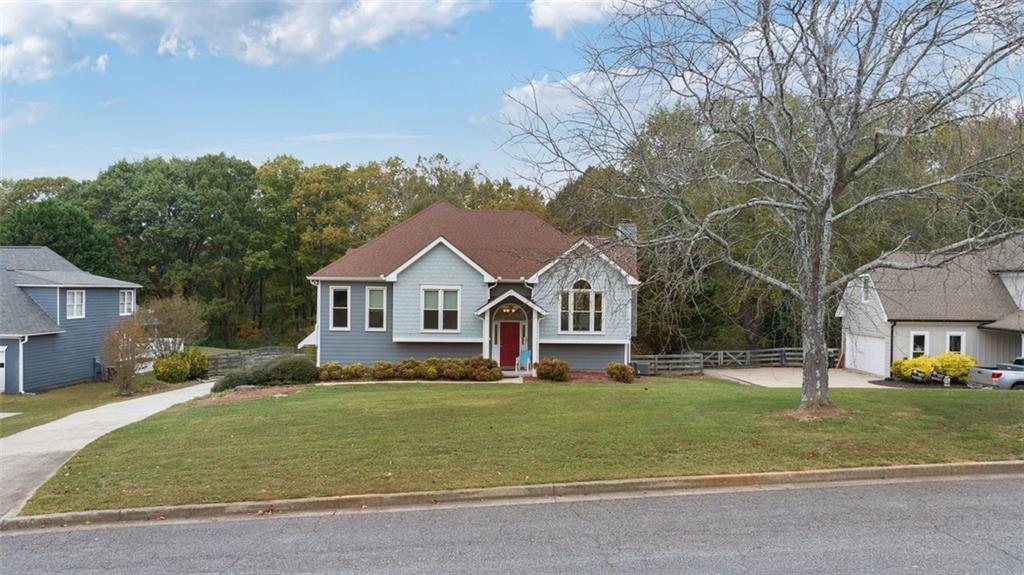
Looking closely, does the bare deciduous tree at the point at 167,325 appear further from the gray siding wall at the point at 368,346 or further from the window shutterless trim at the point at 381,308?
the window shutterless trim at the point at 381,308

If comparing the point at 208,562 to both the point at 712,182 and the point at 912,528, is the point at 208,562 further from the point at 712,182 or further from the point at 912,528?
the point at 712,182

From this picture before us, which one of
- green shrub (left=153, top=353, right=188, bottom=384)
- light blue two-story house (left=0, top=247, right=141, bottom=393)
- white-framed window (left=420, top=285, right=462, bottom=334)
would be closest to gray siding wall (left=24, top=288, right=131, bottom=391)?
light blue two-story house (left=0, top=247, right=141, bottom=393)

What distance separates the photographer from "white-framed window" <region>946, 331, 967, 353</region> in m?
28.4

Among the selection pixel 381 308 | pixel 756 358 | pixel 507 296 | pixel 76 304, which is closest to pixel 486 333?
pixel 507 296

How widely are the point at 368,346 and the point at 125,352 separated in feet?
31.5

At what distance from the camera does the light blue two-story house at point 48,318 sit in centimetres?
2647

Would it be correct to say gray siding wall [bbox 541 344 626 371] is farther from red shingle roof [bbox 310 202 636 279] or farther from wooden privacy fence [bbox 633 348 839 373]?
wooden privacy fence [bbox 633 348 839 373]

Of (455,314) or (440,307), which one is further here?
(455,314)

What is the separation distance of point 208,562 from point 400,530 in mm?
1853

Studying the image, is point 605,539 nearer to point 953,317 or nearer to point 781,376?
point 781,376

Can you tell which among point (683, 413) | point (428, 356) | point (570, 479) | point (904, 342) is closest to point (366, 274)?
point (428, 356)

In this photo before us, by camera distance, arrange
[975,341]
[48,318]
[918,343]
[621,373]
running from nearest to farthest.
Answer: [621,373], [975,341], [48,318], [918,343]

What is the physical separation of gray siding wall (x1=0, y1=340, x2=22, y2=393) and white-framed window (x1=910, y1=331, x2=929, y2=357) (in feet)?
130

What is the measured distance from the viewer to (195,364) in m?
28.2
